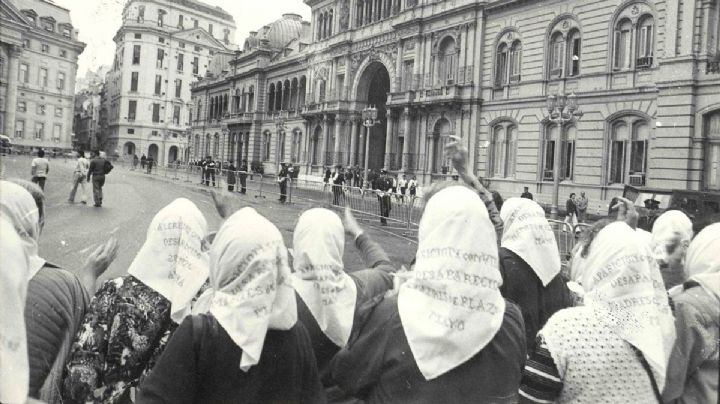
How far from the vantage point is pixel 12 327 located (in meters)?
1.58

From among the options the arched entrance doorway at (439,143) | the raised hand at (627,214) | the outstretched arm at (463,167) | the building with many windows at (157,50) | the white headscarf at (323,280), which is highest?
the arched entrance doorway at (439,143)

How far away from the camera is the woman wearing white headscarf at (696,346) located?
8.47ft

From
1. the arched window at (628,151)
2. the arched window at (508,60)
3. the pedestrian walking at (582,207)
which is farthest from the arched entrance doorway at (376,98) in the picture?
the pedestrian walking at (582,207)

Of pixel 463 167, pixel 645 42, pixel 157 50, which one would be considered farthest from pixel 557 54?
pixel 463 167

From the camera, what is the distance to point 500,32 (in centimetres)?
2952

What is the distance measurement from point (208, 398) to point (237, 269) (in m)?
0.55

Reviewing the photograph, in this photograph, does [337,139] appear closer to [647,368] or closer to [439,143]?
[439,143]

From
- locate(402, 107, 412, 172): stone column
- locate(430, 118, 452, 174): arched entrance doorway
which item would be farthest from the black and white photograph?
locate(402, 107, 412, 172): stone column

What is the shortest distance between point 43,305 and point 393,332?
5.47ft

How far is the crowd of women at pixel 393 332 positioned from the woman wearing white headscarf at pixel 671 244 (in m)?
1.10

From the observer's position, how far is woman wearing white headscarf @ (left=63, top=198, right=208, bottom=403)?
2760 mm

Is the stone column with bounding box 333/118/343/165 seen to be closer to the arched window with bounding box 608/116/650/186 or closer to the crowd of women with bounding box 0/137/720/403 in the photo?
the arched window with bounding box 608/116/650/186

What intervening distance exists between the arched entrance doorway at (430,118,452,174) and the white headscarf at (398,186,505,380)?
30691mm

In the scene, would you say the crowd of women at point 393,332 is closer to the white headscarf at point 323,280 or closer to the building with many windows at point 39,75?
the white headscarf at point 323,280
